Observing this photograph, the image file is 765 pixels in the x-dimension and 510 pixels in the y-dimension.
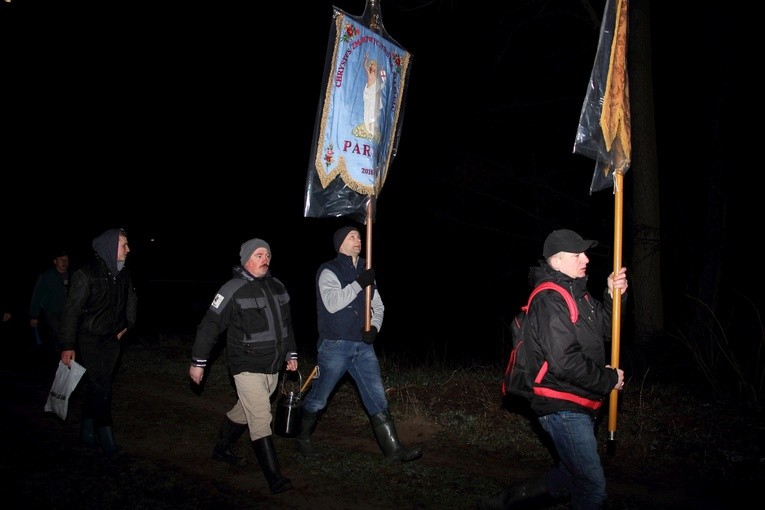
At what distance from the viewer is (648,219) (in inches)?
368

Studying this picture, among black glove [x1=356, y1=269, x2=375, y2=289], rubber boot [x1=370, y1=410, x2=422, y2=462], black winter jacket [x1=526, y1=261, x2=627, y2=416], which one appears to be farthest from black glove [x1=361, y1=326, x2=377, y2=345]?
black winter jacket [x1=526, y1=261, x2=627, y2=416]

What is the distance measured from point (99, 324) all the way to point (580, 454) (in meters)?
4.32

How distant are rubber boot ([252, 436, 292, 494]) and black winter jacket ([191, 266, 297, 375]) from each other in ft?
1.89

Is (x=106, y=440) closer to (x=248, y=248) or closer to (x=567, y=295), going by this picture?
(x=248, y=248)

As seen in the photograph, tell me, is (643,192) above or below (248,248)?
above

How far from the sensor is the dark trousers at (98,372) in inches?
222

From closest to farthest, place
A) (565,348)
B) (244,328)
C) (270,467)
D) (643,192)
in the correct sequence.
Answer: (565,348), (270,467), (244,328), (643,192)

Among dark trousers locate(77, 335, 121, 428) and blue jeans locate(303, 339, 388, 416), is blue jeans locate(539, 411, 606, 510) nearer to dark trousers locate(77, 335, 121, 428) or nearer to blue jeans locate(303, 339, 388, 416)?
→ blue jeans locate(303, 339, 388, 416)

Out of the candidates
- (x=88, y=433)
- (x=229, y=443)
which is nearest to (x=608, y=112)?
(x=229, y=443)

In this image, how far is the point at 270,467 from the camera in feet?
16.2

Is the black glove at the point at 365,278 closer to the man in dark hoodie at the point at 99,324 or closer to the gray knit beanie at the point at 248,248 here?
the gray knit beanie at the point at 248,248

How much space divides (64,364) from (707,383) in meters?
7.71

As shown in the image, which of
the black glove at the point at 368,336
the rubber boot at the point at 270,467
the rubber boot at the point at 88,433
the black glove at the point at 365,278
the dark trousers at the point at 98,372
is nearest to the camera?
the rubber boot at the point at 270,467

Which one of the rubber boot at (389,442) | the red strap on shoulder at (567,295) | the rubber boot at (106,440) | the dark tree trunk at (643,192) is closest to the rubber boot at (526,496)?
the red strap on shoulder at (567,295)
